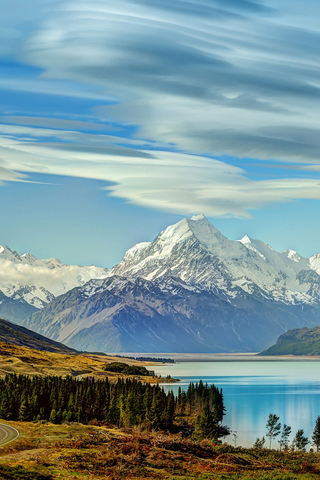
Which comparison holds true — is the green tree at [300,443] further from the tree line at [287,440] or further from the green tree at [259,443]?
the green tree at [259,443]

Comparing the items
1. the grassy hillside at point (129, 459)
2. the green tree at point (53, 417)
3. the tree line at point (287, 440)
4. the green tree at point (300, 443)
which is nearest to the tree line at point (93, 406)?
the green tree at point (53, 417)

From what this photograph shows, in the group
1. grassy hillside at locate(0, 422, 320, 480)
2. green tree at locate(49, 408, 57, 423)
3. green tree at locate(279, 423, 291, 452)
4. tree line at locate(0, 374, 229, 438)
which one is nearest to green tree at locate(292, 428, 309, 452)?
green tree at locate(279, 423, 291, 452)

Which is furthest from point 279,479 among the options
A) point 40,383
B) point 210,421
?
point 40,383

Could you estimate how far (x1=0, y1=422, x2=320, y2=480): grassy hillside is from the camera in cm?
7637

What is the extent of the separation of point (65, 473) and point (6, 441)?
73.7 feet

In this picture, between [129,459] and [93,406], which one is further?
[93,406]

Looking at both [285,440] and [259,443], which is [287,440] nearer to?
[285,440]

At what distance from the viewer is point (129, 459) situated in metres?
85.6

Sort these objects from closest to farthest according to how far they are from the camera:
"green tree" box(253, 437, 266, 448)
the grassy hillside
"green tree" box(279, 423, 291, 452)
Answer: the grassy hillside, "green tree" box(253, 437, 266, 448), "green tree" box(279, 423, 291, 452)

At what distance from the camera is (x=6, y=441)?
305ft

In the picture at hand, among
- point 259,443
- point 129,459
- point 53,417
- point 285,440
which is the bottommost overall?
point 129,459

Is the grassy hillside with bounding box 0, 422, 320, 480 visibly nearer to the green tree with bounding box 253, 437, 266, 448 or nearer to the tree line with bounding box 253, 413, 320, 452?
the green tree with bounding box 253, 437, 266, 448

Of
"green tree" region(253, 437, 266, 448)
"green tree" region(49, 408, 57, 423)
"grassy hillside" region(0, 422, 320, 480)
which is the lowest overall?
"grassy hillside" region(0, 422, 320, 480)

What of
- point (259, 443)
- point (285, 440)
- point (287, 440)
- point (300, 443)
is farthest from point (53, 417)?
point (287, 440)
